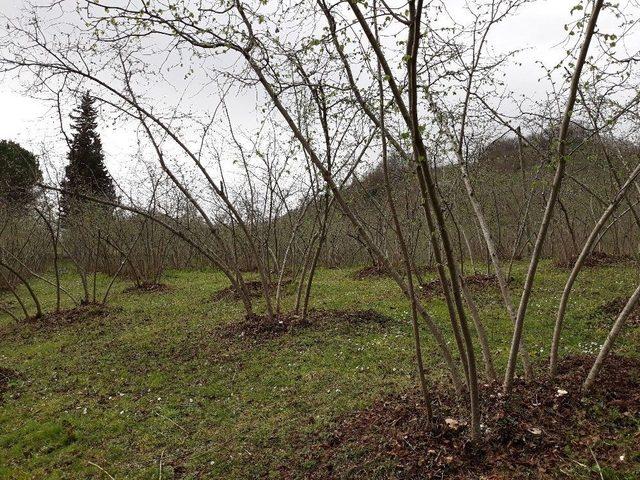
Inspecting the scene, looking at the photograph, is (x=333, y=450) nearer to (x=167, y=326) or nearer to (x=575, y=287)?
(x=167, y=326)

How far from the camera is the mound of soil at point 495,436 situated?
157 inches

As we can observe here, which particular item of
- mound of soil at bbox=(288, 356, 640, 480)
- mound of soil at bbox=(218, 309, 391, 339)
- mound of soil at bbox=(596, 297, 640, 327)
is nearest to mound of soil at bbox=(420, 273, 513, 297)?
mound of soil at bbox=(218, 309, 391, 339)

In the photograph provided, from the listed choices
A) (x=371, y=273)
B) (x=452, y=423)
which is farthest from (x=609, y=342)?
(x=371, y=273)

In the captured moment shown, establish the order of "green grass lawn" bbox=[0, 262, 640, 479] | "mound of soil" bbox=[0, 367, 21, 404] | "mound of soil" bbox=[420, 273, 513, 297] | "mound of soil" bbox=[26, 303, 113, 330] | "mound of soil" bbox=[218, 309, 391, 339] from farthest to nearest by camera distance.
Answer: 1. "mound of soil" bbox=[26, 303, 113, 330]
2. "mound of soil" bbox=[420, 273, 513, 297]
3. "mound of soil" bbox=[218, 309, 391, 339]
4. "mound of soil" bbox=[0, 367, 21, 404]
5. "green grass lawn" bbox=[0, 262, 640, 479]

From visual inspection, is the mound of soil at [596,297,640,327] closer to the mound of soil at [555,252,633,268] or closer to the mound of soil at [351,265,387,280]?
the mound of soil at [555,252,633,268]

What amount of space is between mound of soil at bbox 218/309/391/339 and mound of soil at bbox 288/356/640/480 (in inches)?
196

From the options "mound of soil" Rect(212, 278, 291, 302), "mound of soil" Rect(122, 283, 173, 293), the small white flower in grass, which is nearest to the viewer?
the small white flower in grass

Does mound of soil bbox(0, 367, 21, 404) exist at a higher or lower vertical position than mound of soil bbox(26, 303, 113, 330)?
lower

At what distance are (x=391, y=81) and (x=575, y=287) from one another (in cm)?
1187

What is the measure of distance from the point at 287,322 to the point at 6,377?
557cm

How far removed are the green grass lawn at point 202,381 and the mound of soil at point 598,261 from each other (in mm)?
2956

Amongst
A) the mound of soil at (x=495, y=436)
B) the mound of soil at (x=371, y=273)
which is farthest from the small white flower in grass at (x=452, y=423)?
the mound of soil at (x=371, y=273)

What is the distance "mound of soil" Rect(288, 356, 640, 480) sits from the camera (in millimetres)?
3979

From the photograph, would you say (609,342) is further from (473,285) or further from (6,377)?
(6,377)
